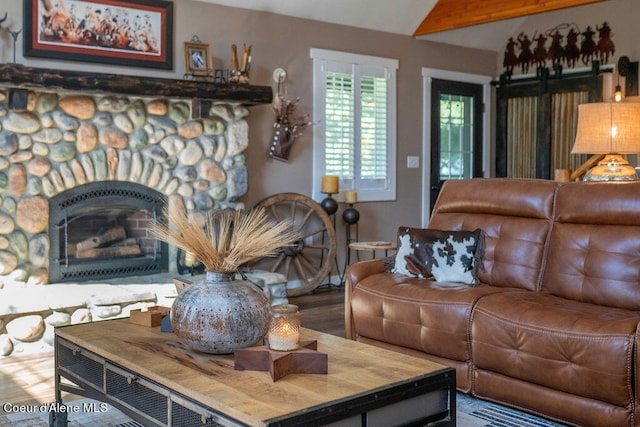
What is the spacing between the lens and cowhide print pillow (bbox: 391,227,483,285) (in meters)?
4.04

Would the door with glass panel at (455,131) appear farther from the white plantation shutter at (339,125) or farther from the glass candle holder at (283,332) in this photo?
the glass candle holder at (283,332)

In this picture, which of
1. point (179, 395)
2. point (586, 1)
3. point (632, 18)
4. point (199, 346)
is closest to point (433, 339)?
point (199, 346)

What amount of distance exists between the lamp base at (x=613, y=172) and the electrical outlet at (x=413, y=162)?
283cm

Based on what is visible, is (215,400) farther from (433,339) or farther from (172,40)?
(172,40)

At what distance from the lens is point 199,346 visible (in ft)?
8.49

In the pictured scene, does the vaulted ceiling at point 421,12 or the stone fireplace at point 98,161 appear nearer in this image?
the stone fireplace at point 98,161

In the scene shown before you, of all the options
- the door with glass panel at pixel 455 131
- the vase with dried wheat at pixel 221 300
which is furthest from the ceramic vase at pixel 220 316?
the door with glass panel at pixel 455 131

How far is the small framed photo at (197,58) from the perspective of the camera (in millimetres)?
5715

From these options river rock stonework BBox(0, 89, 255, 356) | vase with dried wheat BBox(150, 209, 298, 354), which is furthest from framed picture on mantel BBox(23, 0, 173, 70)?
vase with dried wheat BBox(150, 209, 298, 354)

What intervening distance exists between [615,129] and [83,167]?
354 centimetres

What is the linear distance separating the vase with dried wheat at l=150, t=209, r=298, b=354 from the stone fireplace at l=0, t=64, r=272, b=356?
2.36 meters

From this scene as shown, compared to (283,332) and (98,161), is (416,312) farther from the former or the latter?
(98,161)

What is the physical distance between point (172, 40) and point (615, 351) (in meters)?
4.09

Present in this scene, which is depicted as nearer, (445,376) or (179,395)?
(179,395)
